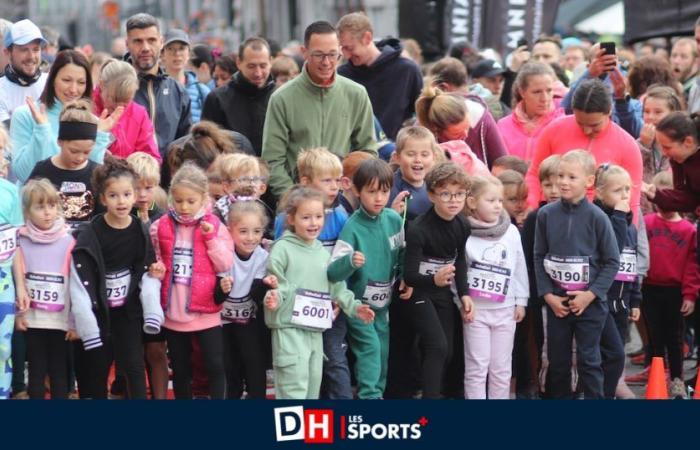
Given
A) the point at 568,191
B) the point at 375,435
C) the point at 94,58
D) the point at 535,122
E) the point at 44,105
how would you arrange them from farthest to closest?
the point at 94,58 → the point at 535,122 → the point at 44,105 → the point at 568,191 → the point at 375,435

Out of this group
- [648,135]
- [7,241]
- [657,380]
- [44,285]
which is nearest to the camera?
[7,241]

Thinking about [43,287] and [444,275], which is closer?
[43,287]

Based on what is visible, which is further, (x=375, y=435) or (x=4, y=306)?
(x=4, y=306)

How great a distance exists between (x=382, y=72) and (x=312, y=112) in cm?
169

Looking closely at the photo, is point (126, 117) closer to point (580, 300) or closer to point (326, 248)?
point (326, 248)

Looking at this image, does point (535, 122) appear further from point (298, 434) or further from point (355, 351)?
point (298, 434)

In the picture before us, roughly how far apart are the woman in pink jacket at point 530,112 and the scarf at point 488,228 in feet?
5.74

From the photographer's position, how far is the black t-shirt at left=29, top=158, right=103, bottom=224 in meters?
8.45

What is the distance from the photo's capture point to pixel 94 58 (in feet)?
48.9

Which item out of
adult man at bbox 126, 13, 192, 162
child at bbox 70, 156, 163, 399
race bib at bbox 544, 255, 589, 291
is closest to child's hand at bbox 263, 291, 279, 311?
child at bbox 70, 156, 163, 399

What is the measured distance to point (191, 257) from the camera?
8.30 m

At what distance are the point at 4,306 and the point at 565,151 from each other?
362 cm

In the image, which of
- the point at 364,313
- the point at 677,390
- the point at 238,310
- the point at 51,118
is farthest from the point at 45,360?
the point at 677,390

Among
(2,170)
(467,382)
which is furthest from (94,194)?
(467,382)
